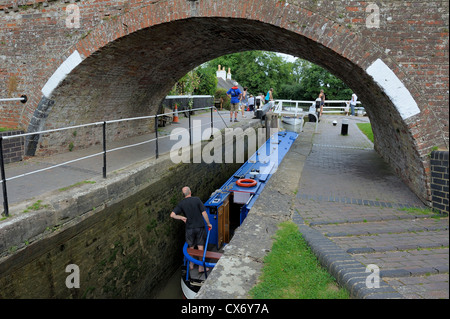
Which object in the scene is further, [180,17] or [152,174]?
[152,174]

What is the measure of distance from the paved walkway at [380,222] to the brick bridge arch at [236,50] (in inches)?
21.0

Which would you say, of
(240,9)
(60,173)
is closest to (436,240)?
(240,9)

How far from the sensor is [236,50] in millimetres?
9945

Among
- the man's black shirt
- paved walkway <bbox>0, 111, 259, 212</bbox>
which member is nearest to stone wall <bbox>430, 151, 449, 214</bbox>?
the man's black shirt

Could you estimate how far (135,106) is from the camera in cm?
1074

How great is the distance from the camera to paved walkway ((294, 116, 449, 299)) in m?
3.32

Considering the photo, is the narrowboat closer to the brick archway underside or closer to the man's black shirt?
the man's black shirt

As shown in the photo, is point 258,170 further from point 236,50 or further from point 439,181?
point 439,181

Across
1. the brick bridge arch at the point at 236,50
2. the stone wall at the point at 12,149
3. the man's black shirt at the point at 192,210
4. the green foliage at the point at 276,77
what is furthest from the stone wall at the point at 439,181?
the green foliage at the point at 276,77

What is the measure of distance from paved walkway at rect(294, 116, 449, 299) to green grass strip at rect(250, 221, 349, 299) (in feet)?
1.54

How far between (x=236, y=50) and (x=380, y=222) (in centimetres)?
689

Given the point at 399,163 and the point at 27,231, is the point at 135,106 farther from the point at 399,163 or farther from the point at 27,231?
the point at 399,163

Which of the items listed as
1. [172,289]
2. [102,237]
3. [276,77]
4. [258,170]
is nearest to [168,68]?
[258,170]
